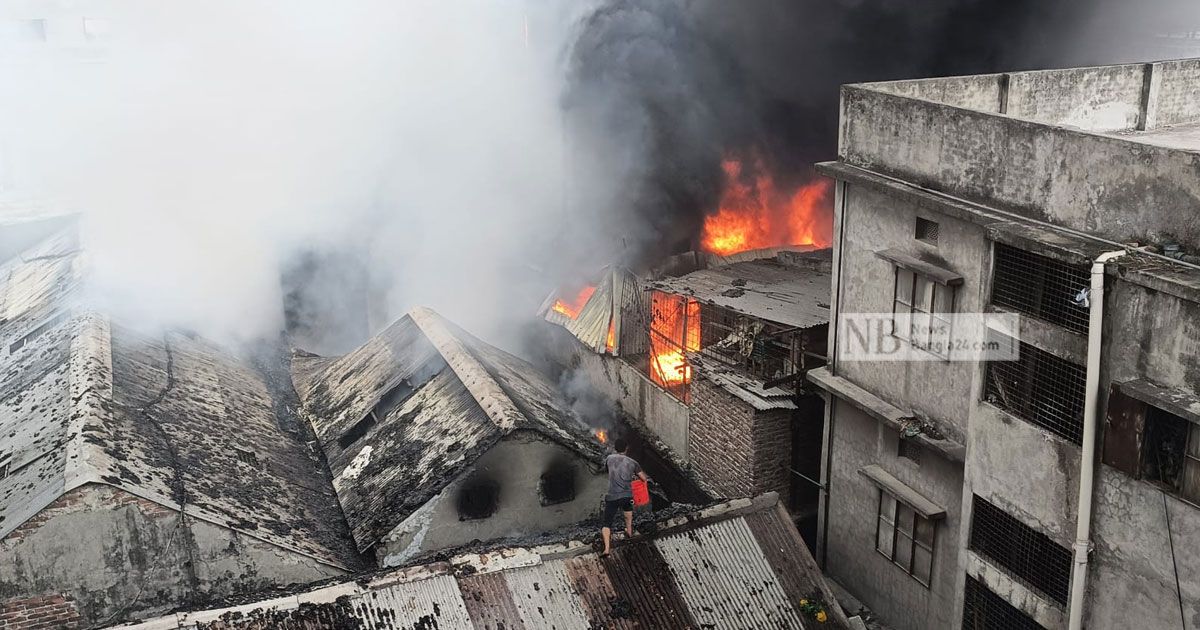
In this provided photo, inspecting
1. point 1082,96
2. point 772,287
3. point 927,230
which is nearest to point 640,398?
point 772,287

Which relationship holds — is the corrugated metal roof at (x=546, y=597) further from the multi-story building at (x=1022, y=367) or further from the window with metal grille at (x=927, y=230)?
the window with metal grille at (x=927, y=230)

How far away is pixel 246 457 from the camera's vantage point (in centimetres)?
1465

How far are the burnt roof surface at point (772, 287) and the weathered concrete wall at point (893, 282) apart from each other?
1895 millimetres

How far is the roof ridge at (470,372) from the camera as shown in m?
14.2

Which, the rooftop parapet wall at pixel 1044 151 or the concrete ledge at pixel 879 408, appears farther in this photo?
the concrete ledge at pixel 879 408

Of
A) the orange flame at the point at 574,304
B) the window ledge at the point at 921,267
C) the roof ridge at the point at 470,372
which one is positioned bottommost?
the roof ridge at the point at 470,372

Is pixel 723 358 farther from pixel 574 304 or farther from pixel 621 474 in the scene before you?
pixel 574 304

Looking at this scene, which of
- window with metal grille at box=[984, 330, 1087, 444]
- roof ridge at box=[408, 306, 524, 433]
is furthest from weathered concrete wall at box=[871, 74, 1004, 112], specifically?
roof ridge at box=[408, 306, 524, 433]

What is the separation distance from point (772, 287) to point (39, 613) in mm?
10810

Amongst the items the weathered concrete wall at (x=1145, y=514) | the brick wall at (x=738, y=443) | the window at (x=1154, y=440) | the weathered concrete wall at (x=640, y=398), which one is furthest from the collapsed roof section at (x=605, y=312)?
the window at (x=1154, y=440)

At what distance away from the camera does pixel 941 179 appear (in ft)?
37.1

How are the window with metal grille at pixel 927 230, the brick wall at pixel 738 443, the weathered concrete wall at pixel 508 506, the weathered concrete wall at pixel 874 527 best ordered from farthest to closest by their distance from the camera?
the brick wall at pixel 738 443 < the weathered concrete wall at pixel 508 506 < the weathered concrete wall at pixel 874 527 < the window with metal grille at pixel 927 230

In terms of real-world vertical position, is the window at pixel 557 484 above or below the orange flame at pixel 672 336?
below

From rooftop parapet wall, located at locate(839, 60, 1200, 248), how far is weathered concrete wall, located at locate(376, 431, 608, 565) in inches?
199
